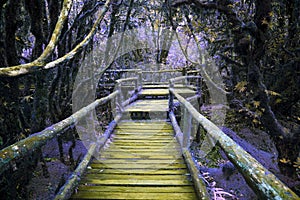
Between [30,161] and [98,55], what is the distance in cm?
890

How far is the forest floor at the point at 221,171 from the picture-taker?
4824 mm

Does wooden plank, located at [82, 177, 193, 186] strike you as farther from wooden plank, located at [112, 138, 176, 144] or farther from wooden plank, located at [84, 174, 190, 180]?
wooden plank, located at [112, 138, 176, 144]

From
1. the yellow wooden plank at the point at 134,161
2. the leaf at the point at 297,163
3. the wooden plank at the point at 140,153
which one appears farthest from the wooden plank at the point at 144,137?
the leaf at the point at 297,163

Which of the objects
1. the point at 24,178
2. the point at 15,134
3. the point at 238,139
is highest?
the point at 15,134

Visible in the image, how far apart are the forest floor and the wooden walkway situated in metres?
0.40

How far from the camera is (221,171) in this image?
684cm

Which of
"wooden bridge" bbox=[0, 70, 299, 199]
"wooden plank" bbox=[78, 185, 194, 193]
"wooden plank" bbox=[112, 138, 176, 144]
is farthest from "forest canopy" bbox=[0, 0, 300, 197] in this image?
"wooden plank" bbox=[112, 138, 176, 144]

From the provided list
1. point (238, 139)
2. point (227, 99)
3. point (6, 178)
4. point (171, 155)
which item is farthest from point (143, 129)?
point (227, 99)

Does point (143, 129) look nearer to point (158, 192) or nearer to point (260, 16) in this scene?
point (158, 192)

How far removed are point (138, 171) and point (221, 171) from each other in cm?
392

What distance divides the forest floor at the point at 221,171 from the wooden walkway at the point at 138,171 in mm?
400

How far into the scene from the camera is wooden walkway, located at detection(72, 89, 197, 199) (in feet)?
10.2

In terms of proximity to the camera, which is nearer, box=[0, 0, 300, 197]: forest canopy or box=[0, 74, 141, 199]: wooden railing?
box=[0, 74, 141, 199]: wooden railing

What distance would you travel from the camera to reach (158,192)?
3131 millimetres
